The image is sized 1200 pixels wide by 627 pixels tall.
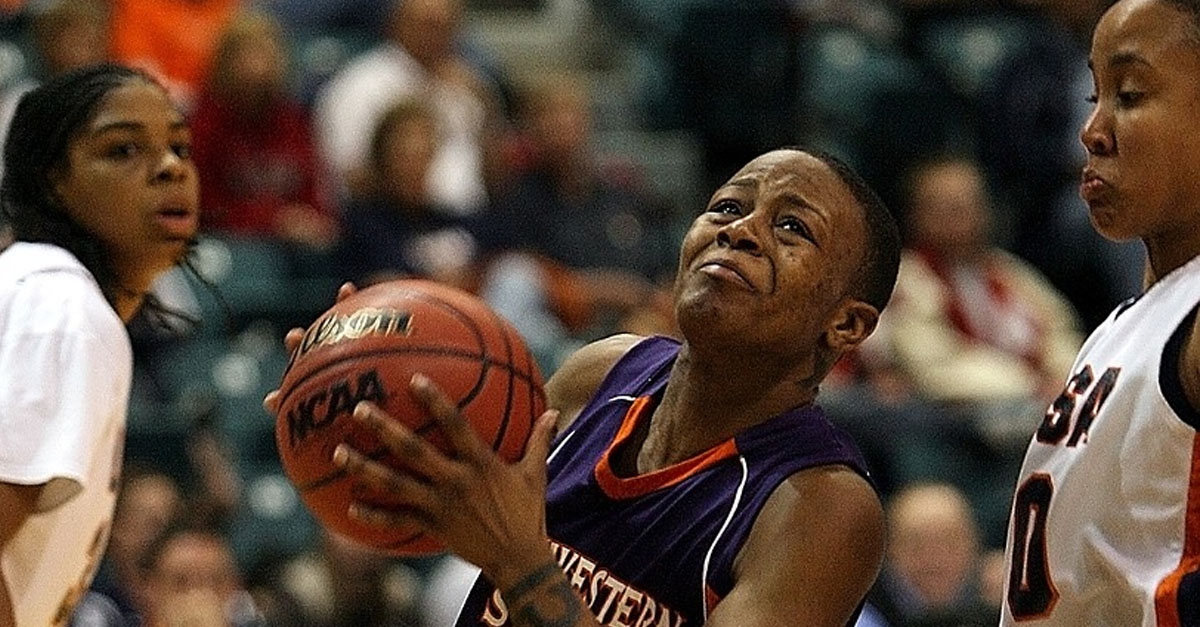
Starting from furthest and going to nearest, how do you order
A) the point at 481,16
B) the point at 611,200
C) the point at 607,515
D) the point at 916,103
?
the point at 481,16
the point at 916,103
the point at 611,200
the point at 607,515

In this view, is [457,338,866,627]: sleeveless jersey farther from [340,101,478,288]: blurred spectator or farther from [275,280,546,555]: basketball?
[340,101,478,288]: blurred spectator

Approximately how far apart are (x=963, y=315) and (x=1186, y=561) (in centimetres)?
499

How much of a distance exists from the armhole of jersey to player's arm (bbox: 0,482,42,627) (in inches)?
75.3

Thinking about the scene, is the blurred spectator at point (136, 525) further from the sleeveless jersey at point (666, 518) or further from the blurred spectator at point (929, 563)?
the sleeveless jersey at point (666, 518)

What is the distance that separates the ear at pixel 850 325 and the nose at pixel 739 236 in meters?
0.20

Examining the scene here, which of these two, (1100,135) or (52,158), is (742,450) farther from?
(52,158)

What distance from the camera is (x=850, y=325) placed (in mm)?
3572

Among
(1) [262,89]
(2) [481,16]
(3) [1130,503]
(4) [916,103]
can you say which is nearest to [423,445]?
(3) [1130,503]

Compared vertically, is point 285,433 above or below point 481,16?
above

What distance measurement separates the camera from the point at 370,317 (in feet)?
10.9

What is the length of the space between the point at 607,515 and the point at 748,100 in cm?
627

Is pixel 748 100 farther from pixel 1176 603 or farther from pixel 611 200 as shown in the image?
pixel 1176 603

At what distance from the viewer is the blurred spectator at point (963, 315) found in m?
8.06

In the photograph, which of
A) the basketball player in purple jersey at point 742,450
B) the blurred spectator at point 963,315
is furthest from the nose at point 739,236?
the blurred spectator at point 963,315
